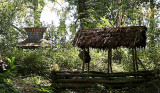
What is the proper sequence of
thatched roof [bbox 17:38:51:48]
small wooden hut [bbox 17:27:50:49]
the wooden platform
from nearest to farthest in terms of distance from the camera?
the wooden platform
thatched roof [bbox 17:38:51:48]
small wooden hut [bbox 17:27:50:49]

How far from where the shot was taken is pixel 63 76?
7.49m

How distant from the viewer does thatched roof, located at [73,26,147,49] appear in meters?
7.12

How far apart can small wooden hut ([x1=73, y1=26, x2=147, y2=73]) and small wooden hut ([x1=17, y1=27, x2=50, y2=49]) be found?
6075 mm

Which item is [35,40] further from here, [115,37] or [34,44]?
[115,37]

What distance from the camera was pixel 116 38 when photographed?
292 inches

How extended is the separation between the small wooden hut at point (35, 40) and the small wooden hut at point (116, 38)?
608 cm

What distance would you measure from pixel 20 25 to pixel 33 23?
1.65m

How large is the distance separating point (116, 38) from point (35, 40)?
8.59 m

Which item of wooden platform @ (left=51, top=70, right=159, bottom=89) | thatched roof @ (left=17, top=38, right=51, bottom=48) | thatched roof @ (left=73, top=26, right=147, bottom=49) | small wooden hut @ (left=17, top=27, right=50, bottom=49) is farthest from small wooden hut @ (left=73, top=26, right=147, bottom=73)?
small wooden hut @ (left=17, top=27, right=50, bottom=49)

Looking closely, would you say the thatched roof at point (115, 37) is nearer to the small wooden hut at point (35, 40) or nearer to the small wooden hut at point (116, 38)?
the small wooden hut at point (116, 38)

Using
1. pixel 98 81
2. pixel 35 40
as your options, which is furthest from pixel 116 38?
pixel 35 40

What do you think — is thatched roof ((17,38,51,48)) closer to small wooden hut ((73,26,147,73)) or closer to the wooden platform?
small wooden hut ((73,26,147,73))

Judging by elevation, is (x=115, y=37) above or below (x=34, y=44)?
above

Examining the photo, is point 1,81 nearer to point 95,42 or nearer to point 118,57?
point 95,42
